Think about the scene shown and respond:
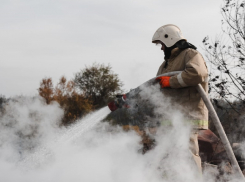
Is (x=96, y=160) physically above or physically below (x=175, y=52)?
below

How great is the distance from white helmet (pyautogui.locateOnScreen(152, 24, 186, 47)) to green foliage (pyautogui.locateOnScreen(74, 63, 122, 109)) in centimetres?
2289

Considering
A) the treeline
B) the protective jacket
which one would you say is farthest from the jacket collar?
the treeline

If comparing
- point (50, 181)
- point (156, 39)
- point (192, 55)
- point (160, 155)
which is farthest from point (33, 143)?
point (192, 55)

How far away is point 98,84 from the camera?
2972 centimetres

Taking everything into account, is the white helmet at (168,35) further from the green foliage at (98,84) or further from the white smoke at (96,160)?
the green foliage at (98,84)

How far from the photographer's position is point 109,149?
5301 mm

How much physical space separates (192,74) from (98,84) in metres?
26.6

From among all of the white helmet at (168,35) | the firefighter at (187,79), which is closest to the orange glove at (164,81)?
the firefighter at (187,79)

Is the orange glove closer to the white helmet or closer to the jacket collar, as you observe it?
the jacket collar

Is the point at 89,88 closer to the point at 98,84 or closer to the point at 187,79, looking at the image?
the point at 98,84

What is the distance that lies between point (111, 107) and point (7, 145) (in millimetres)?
2448

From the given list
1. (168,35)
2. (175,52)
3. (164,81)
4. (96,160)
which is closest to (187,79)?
(164,81)

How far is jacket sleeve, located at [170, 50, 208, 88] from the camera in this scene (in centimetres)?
329

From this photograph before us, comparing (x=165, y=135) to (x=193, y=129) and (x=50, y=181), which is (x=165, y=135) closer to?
(x=193, y=129)
